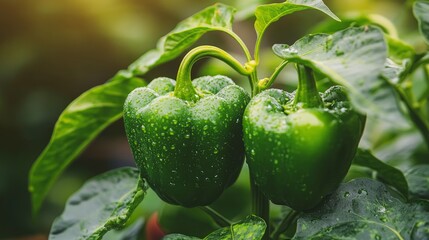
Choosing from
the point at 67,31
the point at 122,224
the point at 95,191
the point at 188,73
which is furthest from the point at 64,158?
the point at 67,31

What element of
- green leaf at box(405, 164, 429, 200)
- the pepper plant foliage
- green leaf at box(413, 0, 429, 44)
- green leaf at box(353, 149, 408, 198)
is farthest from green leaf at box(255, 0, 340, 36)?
green leaf at box(405, 164, 429, 200)

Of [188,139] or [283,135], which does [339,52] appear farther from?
[188,139]

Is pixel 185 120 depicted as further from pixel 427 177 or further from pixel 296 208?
pixel 427 177

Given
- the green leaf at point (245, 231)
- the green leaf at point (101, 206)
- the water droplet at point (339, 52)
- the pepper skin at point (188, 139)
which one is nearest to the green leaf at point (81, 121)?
the green leaf at point (101, 206)

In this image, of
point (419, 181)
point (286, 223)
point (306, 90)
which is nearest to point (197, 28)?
point (306, 90)

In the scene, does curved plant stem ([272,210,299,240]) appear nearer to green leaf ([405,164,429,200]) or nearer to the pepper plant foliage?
the pepper plant foliage
